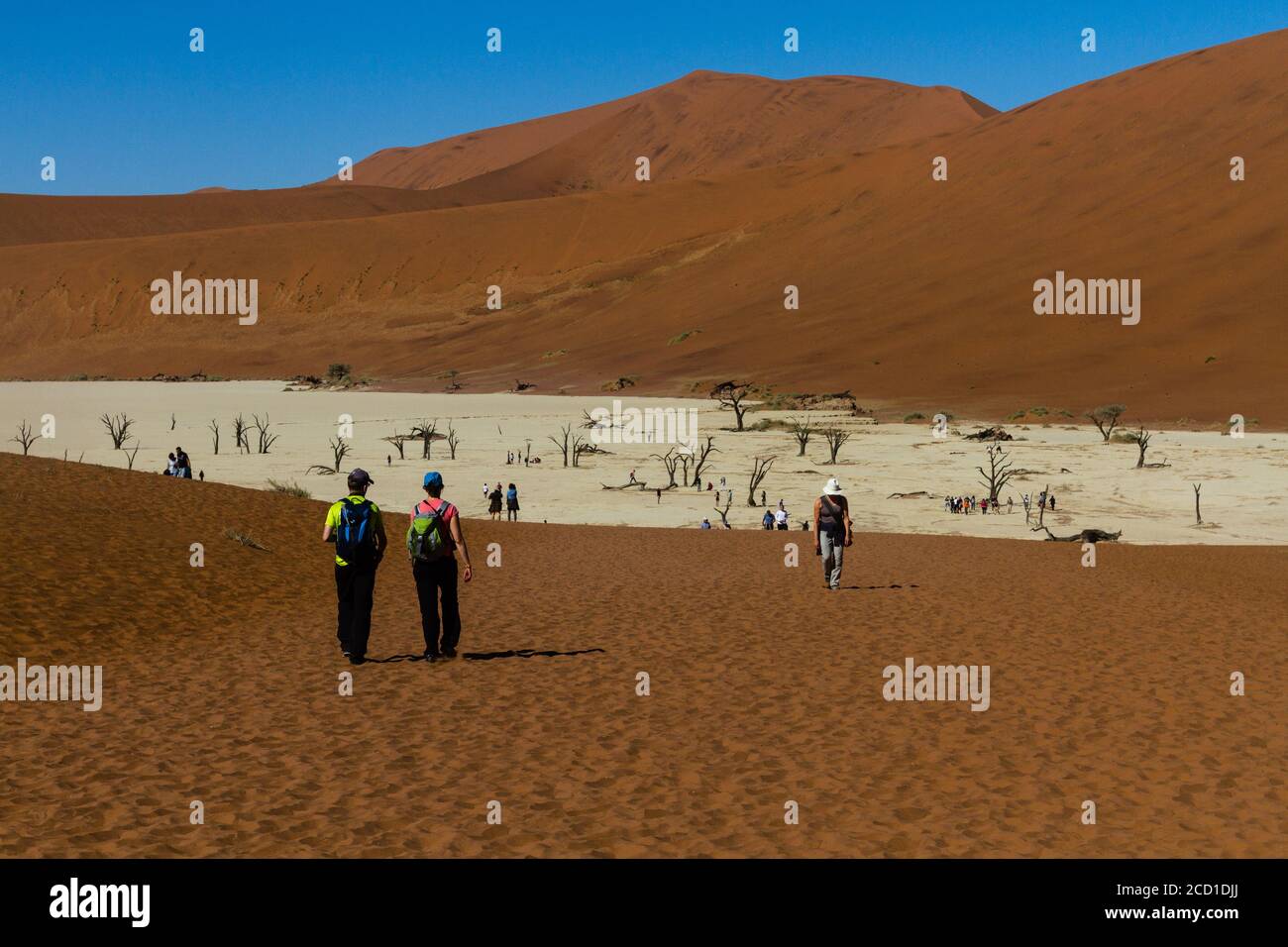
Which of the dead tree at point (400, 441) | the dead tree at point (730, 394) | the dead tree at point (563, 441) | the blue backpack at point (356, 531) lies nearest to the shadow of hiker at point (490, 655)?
the blue backpack at point (356, 531)

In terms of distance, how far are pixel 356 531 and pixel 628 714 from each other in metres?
3.15

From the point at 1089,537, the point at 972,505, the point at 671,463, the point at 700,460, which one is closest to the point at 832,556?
the point at 1089,537

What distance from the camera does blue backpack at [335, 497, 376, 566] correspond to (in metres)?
11.3

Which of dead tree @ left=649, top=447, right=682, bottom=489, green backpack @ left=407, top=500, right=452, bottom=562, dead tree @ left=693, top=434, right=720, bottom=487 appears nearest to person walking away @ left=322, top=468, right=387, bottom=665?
green backpack @ left=407, top=500, right=452, bottom=562

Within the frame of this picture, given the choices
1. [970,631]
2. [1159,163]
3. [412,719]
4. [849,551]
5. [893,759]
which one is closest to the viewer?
[893,759]

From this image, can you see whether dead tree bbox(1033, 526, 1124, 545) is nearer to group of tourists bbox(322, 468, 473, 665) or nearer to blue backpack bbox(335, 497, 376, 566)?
group of tourists bbox(322, 468, 473, 665)

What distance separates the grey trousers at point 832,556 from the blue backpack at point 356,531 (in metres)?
6.85

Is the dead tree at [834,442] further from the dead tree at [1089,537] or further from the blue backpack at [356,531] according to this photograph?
the blue backpack at [356,531]

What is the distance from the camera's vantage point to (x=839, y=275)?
91750 mm

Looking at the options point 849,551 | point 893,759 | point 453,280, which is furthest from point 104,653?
point 453,280

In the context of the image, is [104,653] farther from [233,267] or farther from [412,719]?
[233,267]

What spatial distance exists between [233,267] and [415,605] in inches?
4875

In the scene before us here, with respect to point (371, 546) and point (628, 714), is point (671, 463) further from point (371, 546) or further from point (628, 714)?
point (628, 714)

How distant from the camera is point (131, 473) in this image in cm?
2194
